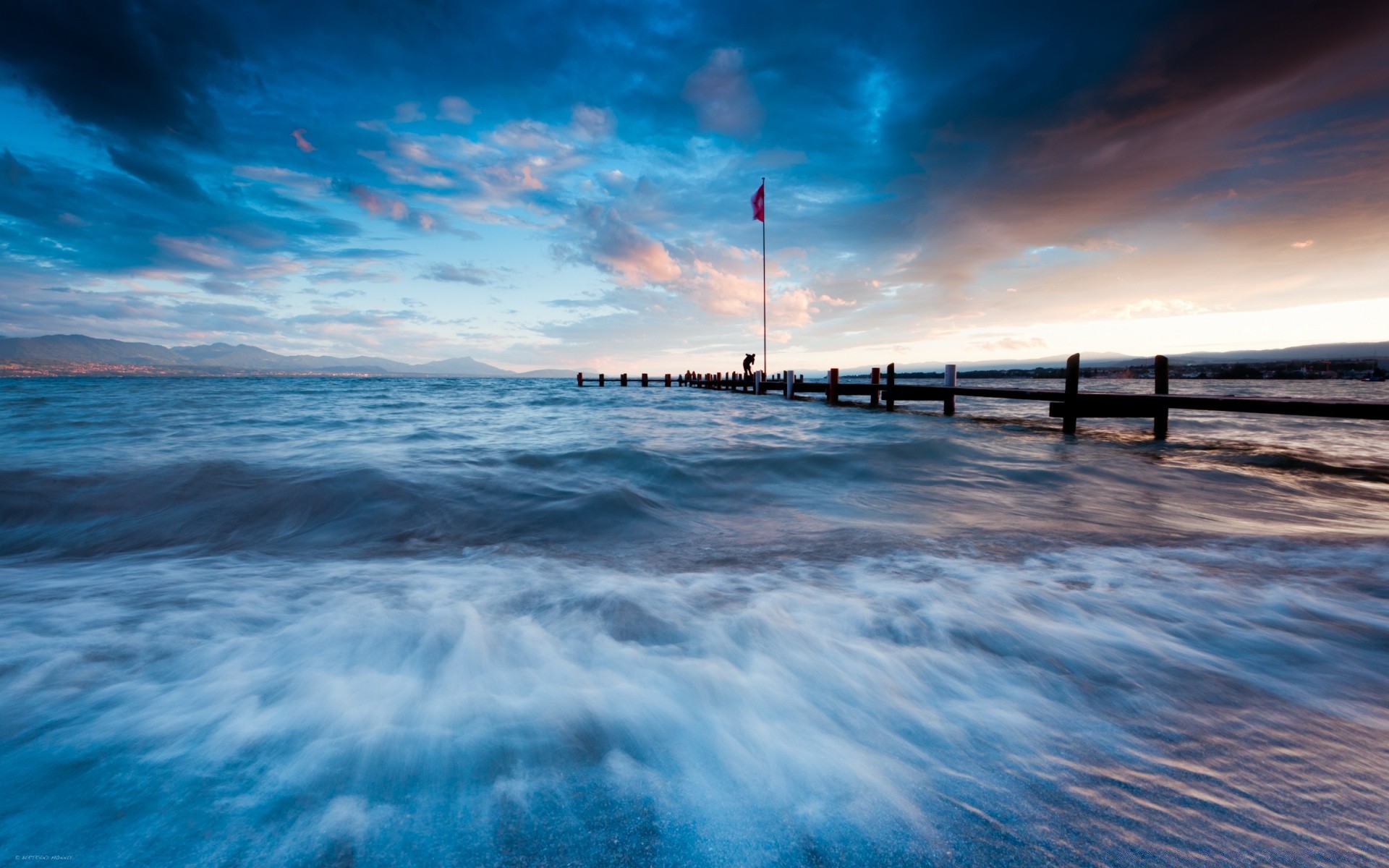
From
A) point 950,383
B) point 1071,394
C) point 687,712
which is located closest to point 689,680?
point 687,712

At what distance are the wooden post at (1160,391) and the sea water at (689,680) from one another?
5.78 meters

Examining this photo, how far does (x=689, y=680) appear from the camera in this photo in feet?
7.25

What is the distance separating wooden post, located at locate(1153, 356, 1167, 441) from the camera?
435 inches

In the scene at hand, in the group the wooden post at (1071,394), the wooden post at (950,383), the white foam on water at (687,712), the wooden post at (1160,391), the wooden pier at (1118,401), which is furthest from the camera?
the wooden post at (950,383)

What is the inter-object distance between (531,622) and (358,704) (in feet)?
2.99

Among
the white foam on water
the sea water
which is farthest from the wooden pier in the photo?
the white foam on water

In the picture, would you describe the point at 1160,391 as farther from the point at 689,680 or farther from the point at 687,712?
the point at 687,712

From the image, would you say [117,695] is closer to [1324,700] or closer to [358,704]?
[358,704]

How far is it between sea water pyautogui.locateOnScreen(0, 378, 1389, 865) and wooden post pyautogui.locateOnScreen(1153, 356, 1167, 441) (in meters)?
5.78

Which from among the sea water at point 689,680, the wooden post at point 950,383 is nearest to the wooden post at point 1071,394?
the wooden post at point 950,383

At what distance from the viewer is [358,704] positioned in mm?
2008

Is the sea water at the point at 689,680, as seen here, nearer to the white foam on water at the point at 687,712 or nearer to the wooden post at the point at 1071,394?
the white foam on water at the point at 687,712

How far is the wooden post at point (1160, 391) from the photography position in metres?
11.0

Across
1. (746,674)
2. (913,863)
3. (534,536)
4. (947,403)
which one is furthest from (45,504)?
(947,403)
